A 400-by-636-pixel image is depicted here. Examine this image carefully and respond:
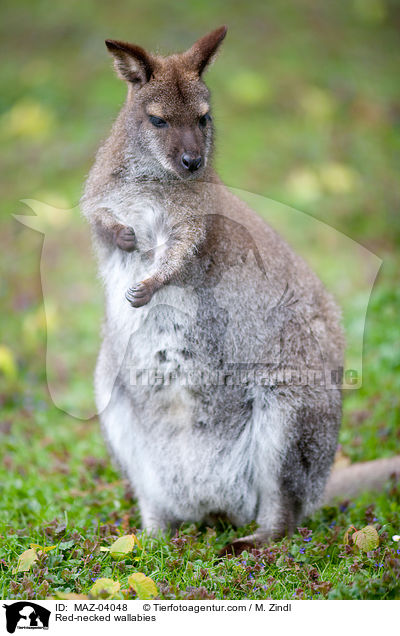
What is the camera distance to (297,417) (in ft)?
14.4

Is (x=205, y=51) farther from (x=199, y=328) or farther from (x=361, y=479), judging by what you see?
(x=361, y=479)

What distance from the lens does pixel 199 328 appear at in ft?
14.4

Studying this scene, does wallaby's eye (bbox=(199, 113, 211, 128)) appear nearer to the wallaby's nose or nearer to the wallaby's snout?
the wallaby's snout

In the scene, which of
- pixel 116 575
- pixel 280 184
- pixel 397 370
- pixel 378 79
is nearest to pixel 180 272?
pixel 116 575

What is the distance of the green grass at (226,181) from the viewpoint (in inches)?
166

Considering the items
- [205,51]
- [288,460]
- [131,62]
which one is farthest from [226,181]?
[288,460]

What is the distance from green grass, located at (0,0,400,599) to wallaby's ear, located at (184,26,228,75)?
57cm

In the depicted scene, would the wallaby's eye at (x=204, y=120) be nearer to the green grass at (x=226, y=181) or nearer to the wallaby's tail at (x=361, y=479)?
the green grass at (x=226, y=181)

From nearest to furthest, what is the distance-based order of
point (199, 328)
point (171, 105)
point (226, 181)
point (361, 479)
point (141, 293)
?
point (141, 293), point (171, 105), point (199, 328), point (361, 479), point (226, 181)

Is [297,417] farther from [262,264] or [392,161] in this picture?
[392,161]

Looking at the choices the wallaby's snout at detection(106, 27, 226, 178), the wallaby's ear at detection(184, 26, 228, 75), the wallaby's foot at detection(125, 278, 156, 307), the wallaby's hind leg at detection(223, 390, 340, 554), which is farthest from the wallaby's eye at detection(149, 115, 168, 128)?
the wallaby's hind leg at detection(223, 390, 340, 554)

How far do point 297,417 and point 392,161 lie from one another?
6654mm

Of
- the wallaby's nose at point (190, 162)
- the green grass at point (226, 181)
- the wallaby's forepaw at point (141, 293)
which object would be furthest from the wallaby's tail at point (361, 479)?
the wallaby's nose at point (190, 162)

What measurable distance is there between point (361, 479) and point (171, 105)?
2733 mm
